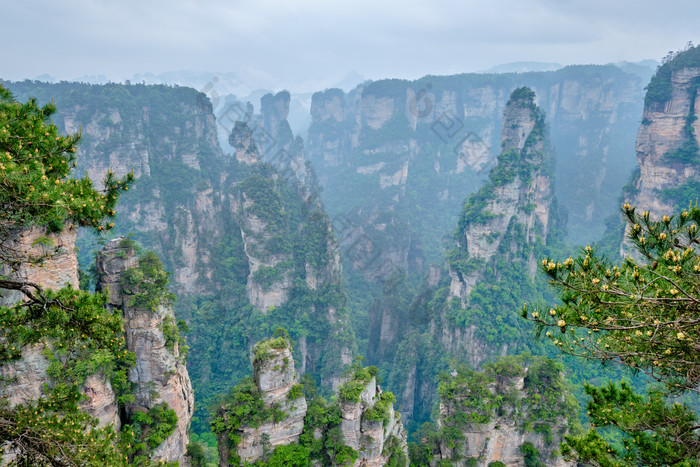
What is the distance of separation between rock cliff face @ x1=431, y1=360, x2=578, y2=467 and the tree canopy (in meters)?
14.4

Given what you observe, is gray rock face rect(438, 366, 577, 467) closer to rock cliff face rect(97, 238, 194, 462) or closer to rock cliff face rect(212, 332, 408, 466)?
rock cliff face rect(212, 332, 408, 466)

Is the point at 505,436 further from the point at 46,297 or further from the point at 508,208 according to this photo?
the point at 508,208

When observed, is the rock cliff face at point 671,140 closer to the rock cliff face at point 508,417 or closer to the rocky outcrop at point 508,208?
the rocky outcrop at point 508,208

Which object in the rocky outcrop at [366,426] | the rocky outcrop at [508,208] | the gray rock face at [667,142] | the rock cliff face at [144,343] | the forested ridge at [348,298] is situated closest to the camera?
the forested ridge at [348,298]

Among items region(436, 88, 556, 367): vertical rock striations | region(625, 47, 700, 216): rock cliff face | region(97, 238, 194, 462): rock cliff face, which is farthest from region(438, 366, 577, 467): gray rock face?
region(625, 47, 700, 216): rock cliff face

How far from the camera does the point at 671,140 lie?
32.6 m

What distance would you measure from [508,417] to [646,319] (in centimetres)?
1694

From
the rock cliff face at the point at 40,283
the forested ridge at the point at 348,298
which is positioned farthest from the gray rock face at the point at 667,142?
the rock cliff face at the point at 40,283

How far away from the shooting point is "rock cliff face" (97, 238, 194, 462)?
15.2 metres

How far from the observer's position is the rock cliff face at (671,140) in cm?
3094

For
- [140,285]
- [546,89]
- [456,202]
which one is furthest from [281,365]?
[546,89]

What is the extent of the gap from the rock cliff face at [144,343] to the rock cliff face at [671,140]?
115ft

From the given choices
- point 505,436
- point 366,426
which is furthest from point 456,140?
point 366,426

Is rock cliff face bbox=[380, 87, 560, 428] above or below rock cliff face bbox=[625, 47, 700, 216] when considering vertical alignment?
below
